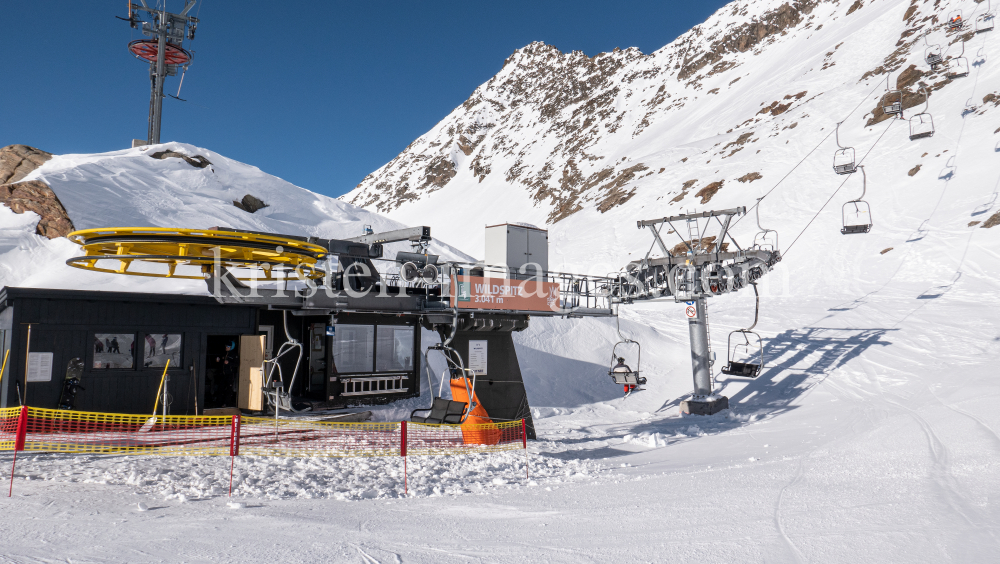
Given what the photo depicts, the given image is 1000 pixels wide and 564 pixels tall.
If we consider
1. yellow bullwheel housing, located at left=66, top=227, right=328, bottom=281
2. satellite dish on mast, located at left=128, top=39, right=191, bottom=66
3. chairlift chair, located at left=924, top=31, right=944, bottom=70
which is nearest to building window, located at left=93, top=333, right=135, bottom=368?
yellow bullwheel housing, located at left=66, top=227, right=328, bottom=281

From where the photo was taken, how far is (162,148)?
36844 mm

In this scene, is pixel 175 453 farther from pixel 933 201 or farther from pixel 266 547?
pixel 933 201

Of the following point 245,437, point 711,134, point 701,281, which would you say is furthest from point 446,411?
point 711,134

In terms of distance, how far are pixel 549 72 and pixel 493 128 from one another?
3394 centimetres

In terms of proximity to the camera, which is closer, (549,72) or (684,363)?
(684,363)

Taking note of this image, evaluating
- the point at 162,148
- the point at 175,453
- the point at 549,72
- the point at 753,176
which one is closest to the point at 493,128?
the point at 549,72

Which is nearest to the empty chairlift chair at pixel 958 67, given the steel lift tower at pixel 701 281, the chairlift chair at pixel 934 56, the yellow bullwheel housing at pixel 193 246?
the chairlift chair at pixel 934 56

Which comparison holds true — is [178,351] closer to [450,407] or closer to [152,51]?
[450,407]

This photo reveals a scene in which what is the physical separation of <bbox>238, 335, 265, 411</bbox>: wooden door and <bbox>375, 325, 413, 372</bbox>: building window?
3.63 meters

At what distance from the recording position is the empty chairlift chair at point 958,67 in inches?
1998

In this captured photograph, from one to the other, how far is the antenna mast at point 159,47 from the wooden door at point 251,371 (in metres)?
28.9

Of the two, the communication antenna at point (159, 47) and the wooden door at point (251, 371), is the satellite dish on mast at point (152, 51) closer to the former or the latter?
the communication antenna at point (159, 47)

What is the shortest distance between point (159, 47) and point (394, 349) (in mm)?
33391

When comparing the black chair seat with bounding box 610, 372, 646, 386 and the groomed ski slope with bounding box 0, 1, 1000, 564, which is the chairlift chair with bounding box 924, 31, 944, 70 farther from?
the black chair seat with bounding box 610, 372, 646, 386
